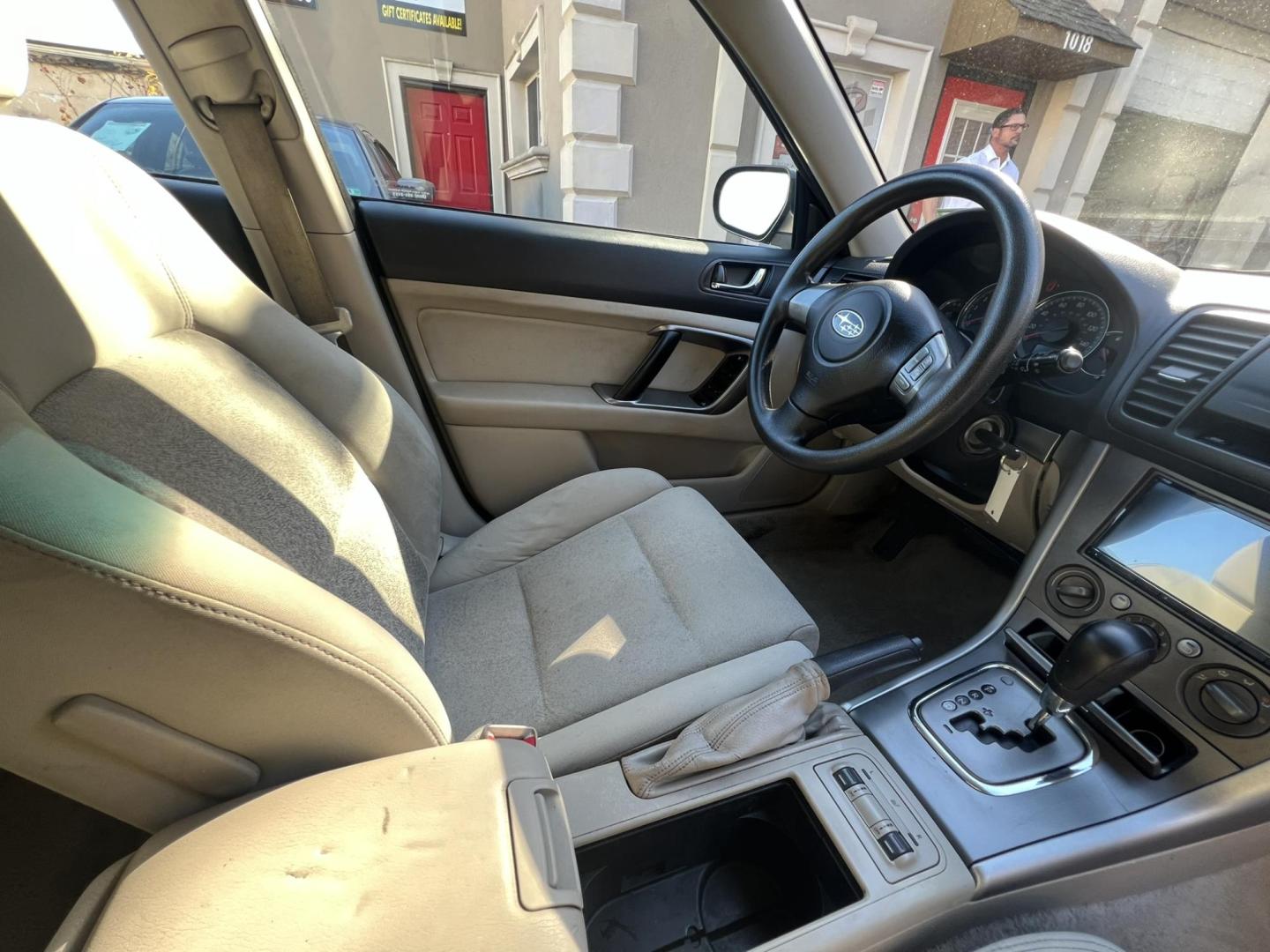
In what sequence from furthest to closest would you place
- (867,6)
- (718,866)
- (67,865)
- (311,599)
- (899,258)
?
1. (867,6)
2. (899,258)
3. (67,865)
4. (718,866)
5. (311,599)

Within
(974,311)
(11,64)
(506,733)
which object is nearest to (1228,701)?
(974,311)

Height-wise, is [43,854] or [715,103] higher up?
[715,103]

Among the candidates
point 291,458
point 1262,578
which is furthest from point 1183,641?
point 291,458

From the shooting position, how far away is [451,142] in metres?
2.17

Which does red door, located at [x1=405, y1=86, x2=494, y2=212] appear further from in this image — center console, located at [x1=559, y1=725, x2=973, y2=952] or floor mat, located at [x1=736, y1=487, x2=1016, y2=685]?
center console, located at [x1=559, y1=725, x2=973, y2=952]

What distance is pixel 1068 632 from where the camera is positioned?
0.92 metres

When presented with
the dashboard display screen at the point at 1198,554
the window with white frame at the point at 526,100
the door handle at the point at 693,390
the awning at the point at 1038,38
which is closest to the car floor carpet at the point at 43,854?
the door handle at the point at 693,390

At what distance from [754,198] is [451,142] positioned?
1283 mm

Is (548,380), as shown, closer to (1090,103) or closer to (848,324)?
(848,324)

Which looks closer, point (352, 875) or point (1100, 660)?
point (352, 875)

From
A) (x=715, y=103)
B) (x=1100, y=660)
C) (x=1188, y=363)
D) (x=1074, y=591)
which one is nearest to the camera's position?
(x=1100, y=660)

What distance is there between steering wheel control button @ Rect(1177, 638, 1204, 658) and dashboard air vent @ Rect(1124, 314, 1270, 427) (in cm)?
29

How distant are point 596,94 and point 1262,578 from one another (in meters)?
2.85

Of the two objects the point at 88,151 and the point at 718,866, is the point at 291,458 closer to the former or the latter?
the point at 88,151
